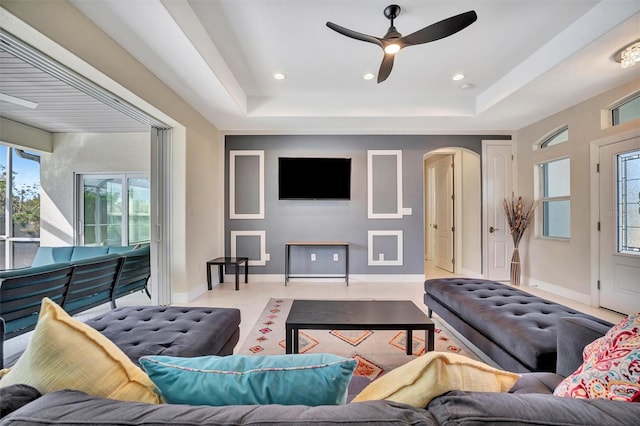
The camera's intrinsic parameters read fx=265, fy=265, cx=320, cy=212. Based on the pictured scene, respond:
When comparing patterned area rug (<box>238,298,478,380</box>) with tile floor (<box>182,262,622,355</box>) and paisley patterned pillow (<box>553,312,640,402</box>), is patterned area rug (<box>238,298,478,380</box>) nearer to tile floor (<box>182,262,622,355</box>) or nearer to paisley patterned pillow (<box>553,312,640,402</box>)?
tile floor (<box>182,262,622,355</box>)

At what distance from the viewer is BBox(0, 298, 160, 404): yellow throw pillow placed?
2.11 feet

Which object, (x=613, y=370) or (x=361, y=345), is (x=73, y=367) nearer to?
(x=613, y=370)

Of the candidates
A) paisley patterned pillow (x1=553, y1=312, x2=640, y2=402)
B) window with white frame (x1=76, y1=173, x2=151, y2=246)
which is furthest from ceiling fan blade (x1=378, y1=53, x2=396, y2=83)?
window with white frame (x1=76, y1=173, x2=151, y2=246)

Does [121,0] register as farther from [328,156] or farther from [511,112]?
[511,112]

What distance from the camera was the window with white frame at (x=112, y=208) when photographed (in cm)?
483

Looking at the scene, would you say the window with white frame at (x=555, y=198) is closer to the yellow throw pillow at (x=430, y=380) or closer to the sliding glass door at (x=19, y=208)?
the yellow throw pillow at (x=430, y=380)

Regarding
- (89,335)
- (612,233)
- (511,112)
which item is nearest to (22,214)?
(89,335)

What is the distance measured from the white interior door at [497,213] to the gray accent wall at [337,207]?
13.6 inches

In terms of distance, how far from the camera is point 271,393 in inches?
24.6

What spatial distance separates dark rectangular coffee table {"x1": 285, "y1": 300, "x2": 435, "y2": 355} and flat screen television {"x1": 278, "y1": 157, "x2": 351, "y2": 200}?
8.68 feet

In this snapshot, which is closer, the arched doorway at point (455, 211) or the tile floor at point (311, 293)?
the tile floor at point (311, 293)

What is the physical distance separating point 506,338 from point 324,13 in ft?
9.33

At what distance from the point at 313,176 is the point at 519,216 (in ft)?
11.3

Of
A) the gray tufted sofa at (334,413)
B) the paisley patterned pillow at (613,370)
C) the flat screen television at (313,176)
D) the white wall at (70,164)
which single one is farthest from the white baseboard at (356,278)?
the gray tufted sofa at (334,413)
